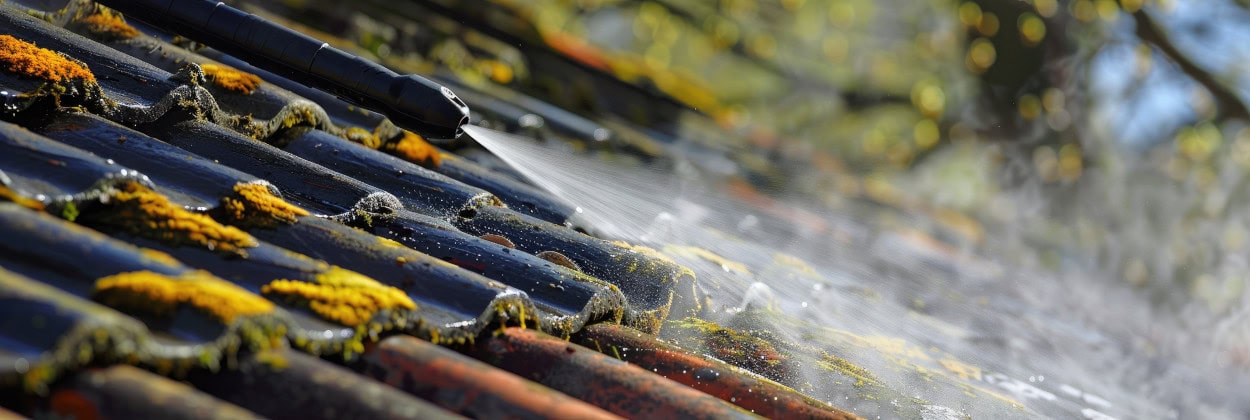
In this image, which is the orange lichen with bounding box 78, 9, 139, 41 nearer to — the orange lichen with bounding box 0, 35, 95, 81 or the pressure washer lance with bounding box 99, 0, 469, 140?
the pressure washer lance with bounding box 99, 0, 469, 140

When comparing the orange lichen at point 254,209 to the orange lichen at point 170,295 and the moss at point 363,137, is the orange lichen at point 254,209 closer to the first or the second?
the orange lichen at point 170,295

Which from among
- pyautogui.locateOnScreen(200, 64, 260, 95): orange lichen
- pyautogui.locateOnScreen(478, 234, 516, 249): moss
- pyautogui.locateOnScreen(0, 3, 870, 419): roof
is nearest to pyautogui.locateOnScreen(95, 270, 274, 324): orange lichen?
pyautogui.locateOnScreen(0, 3, 870, 419): roof

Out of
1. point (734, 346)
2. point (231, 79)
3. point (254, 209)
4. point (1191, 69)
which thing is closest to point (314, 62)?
point (231, 79)

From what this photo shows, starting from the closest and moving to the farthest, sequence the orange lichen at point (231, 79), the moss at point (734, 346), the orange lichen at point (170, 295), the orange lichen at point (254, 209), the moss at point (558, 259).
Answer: the orange lichen at point (170, 295)
the orange lichen at point (254, 209)
the moss at point (734, 346)
the moss at point (558, 259)
the orange lichen at point (231, 79)

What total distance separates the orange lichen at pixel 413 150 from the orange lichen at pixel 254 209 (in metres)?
1.45

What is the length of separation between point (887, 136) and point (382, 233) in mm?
13281

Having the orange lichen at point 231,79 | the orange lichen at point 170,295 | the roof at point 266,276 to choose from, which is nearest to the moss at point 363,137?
the roof at point 266,276

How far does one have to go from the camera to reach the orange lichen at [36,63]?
2.65 m

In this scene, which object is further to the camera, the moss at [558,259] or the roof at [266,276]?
the moss at [558,259]

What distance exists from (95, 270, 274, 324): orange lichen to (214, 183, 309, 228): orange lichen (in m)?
0.59

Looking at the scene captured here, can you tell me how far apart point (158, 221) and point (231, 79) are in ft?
5.09

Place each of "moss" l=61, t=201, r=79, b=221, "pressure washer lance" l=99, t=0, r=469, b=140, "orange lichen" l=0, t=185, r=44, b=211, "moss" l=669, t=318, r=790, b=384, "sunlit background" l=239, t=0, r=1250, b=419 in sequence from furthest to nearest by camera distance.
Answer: "sunlit background" l=239, t=0, r=1250, b=419
"pressure washer lance" l=99, t=0, r=469, b=140
"moss" l=669, t=318, r=790, b=384
"moss" l=61, t=201, r=79, b=221
"orange lichen" l=0, t=185, r=44, b=211

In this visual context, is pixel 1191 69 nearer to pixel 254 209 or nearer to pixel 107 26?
pixel 107 26

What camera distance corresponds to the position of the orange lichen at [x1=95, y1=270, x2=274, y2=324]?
5.64 feet
